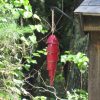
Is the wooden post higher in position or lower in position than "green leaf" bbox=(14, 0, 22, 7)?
lower

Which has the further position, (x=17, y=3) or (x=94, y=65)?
(x=17, y=3)

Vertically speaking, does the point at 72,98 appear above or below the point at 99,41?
below

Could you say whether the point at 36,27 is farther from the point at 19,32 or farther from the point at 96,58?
the point at 96,58

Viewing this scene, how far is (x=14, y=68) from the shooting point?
485cm

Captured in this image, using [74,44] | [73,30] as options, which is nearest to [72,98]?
[74,44]

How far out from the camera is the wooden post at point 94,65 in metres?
3.22

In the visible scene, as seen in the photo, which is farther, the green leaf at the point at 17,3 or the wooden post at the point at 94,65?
the green leaf at the point at 17,3

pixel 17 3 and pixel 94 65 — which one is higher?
pixel 17 3

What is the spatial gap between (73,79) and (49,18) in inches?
57.2

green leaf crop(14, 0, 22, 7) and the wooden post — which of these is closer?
the wooden post

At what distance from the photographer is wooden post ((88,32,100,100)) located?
127 inches

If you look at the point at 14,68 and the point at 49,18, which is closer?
the point at 14,68

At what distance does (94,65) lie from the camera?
10.6 ft

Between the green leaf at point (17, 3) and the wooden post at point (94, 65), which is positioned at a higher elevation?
the green leaf at point (17, 3)
